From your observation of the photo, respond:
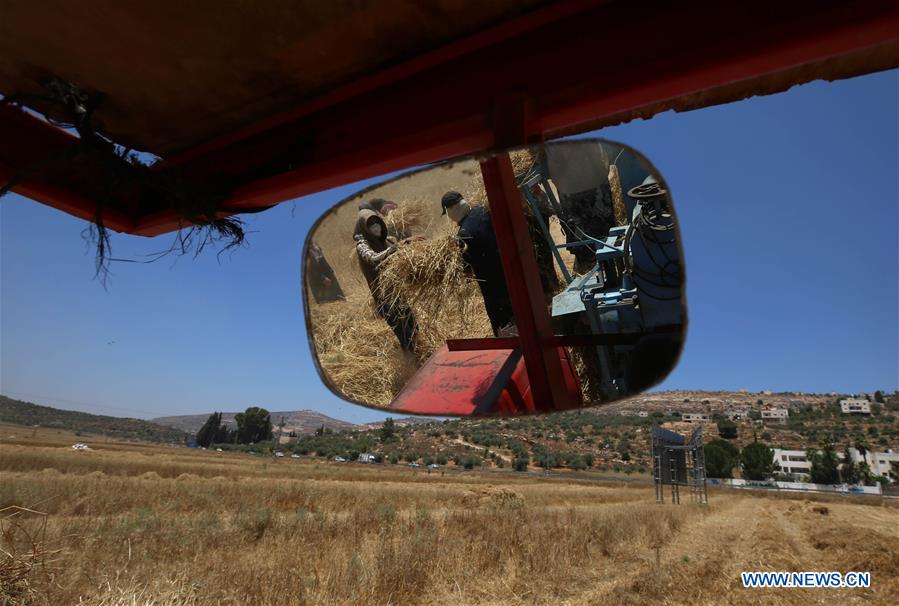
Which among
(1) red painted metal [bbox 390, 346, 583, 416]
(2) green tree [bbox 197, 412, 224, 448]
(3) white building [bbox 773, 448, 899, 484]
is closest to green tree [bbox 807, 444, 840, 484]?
(3) white building [bbox 773, 448, 899, 484]

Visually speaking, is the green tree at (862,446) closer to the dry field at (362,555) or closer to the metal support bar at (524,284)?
the dry field at (362,555)

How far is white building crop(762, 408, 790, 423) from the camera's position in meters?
141

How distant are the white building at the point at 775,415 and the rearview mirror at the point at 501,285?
169 m

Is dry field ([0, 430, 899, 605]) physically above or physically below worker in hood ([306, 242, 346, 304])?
below

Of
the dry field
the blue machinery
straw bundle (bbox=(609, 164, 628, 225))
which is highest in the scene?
straw bundle (bbox=(609, 164, 628, 225))

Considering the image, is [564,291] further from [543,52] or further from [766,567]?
[766,567]

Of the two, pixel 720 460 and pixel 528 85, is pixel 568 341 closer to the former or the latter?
pixel 528 85

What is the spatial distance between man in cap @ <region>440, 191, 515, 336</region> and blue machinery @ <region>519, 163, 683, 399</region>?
7.2 inches

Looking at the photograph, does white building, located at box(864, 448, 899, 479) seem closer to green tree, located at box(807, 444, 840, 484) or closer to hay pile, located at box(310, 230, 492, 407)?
green tree, located at box(807, 444, 840, 484)

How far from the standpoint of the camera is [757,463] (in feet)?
313

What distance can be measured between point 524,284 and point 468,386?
25.8 inches

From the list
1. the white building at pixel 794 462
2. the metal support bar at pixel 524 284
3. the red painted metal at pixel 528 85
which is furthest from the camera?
the white building at pixel 794 462

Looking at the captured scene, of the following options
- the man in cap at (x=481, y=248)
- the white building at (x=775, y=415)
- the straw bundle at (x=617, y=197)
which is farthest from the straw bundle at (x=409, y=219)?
the white building at (x=775, y=415)

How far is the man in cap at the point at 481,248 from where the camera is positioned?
1.79 metres
